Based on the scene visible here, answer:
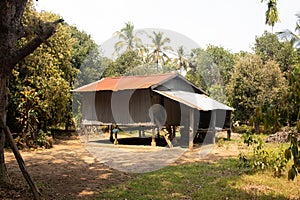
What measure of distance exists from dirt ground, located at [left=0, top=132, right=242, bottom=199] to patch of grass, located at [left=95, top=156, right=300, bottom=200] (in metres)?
0.69

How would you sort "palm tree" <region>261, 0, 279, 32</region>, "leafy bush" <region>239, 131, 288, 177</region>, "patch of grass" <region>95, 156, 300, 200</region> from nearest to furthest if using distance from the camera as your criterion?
"patch of grass" <region>95, 156, 300, 200</region>
"palm tree" <region>261, 0, 279, 32</region>
"leafy bush" <region>239, 131, 288, 177</region>

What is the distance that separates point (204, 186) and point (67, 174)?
4737 millimetres

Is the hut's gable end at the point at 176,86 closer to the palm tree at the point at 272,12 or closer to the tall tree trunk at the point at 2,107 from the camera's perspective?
the palm tree at the point at 272,12

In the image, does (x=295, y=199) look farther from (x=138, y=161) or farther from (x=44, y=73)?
(x=44, y=73)

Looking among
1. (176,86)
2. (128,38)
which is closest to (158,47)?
(128,38)

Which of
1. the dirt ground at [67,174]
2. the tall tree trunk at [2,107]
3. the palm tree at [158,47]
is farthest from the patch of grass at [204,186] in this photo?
the palm tree at [158,47]

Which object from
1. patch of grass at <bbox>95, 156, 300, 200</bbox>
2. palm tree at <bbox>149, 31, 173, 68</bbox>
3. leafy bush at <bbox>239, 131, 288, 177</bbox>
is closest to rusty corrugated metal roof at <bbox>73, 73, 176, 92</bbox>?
patch of grass at <bbox>95, 156, 300, 200</bbox>

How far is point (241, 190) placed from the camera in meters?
8.07

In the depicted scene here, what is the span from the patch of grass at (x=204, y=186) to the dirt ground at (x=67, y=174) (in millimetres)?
688

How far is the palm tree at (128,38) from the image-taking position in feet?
168

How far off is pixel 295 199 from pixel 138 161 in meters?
7.57

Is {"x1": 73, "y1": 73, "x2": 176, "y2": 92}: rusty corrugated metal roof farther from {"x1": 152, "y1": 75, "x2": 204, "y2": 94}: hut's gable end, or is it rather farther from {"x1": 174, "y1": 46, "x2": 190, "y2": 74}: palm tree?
{"x1": 174, "y1": 46, "x2": 190, "y2": 74}: palm tree

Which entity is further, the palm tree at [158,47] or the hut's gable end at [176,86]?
the palm tree at [158,47]

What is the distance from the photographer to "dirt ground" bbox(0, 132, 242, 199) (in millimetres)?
7732
